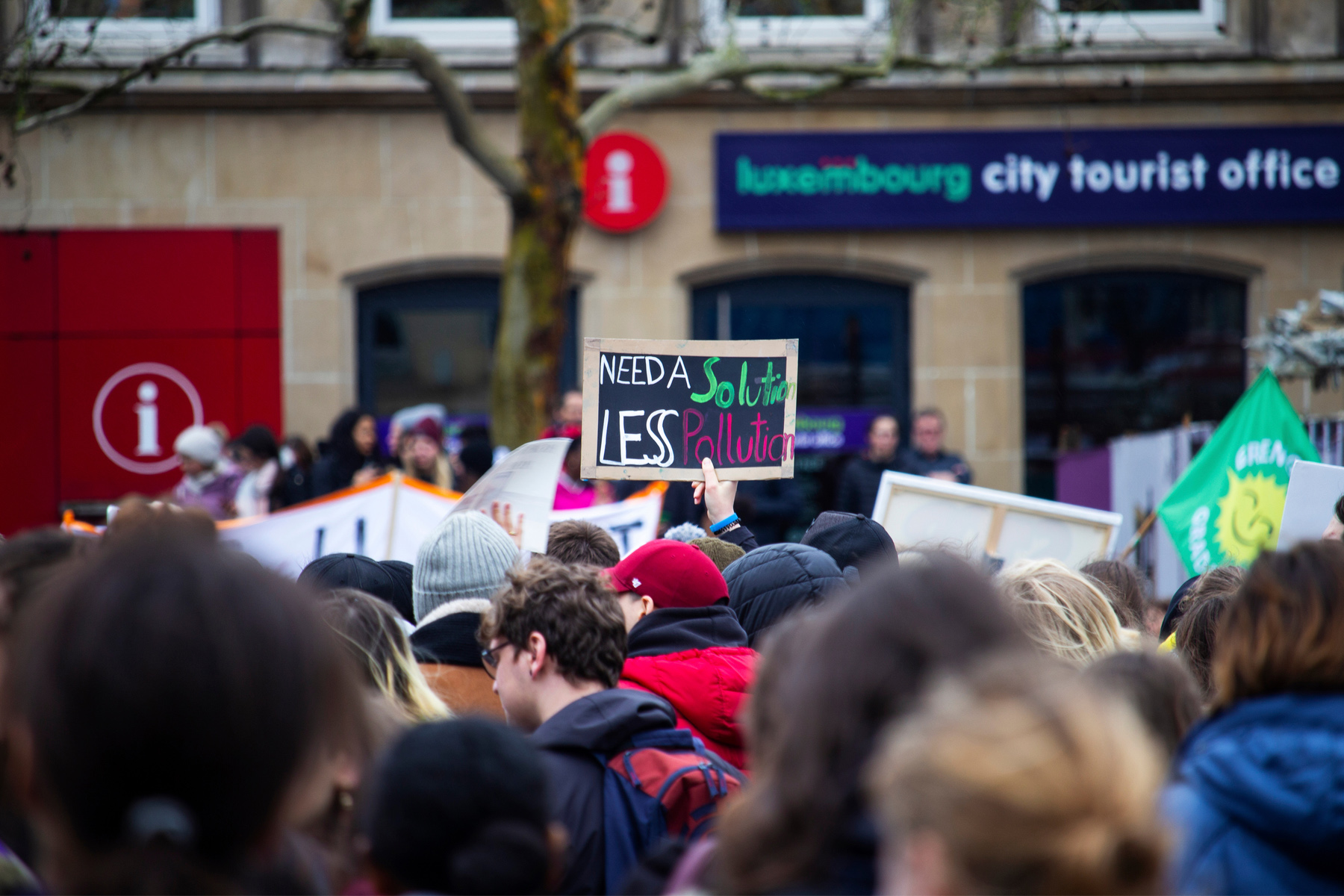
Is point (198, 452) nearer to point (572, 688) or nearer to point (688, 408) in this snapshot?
point (688, 408)

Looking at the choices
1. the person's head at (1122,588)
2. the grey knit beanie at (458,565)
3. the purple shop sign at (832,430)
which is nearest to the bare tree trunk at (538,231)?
the purple shop sign at (832,430)

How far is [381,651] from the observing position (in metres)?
2.65

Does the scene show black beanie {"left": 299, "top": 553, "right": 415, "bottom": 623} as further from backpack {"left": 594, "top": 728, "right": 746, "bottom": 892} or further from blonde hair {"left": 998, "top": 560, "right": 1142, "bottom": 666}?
blonde hair {"left": 998, "top": 560, "right": 1142, "bottom": 666}

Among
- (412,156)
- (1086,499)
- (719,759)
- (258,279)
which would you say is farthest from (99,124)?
(719,759)

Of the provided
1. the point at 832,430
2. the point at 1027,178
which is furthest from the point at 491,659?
the point at 1027,178

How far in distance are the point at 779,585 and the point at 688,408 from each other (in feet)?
6.21

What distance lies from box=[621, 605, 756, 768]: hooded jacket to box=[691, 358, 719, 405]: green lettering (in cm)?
213

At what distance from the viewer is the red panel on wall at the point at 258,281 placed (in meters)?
11.2

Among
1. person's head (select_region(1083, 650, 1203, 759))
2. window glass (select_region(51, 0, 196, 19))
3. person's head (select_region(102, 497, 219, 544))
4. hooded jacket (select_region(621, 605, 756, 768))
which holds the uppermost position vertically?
window glass (select_region(51, 0, 196, 19))

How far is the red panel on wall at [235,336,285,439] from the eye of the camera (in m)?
11.2

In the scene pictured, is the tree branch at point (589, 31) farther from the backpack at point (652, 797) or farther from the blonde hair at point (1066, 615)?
the backpack at point (652, 797)

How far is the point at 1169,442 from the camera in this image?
27.5ft

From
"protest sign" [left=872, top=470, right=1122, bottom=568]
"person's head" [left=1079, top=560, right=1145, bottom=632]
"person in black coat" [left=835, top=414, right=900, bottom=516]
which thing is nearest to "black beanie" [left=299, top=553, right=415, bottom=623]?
"person's head" [left=1079, top=560, right=1145, bottom=632]

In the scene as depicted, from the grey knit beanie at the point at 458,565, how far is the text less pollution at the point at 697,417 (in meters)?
1.65
